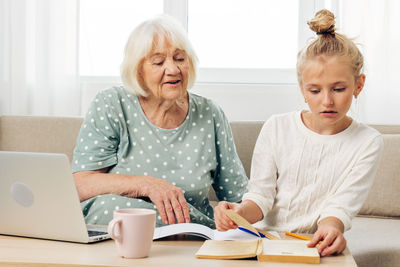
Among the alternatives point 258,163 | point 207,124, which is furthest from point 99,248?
point 207,124

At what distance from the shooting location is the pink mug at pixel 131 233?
1001 mm

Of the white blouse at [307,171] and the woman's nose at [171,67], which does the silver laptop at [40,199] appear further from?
the woman's nose at [171,67]

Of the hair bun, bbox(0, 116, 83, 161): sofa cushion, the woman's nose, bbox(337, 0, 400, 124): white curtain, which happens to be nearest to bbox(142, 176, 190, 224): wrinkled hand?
the woman's nose

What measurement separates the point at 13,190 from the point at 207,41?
2.01 m

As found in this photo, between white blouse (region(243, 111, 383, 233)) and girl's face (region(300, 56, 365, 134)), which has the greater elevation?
girl's face (region(300, 56, 365, 134))

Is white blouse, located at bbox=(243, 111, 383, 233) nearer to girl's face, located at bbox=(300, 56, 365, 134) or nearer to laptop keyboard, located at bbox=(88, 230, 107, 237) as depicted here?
girl's face, located at bbox=(300, 56, 365, 134)

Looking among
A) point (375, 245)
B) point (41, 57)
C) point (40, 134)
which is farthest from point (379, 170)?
point (41, 57)

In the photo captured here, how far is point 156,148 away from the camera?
5.56ft

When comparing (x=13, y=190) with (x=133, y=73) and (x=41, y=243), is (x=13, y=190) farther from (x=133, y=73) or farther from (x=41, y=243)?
(x=133, y=73)

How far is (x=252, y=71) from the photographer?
116 inches

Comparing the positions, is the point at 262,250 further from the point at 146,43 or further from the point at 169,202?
the point at 146,43

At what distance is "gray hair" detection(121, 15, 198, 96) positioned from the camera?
1.71 metres

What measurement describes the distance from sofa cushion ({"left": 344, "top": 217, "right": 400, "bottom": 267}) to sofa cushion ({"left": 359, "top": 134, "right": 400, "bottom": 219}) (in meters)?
0.15

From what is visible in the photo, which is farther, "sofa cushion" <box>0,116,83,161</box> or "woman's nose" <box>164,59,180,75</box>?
"sofa cushion" <box>0,116,83,161</box>
